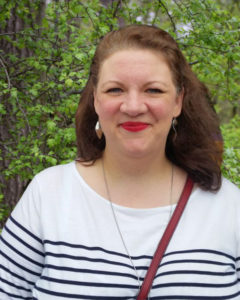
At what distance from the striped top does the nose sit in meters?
0.46

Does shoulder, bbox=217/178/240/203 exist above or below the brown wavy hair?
below

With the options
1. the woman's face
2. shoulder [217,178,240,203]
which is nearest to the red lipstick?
the woman's face

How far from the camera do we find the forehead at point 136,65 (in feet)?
5.79

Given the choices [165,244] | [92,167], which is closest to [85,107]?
[92,167]

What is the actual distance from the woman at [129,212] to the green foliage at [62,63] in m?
1.02

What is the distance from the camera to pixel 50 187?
199cm

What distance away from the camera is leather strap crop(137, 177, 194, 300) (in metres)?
1.75

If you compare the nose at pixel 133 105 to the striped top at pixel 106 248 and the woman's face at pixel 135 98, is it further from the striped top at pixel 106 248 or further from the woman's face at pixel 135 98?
the striped top at pixel 106 248

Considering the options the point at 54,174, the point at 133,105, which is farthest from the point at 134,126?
the point at 54,174

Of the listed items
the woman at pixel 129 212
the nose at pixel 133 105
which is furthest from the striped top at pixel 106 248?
the nose at pixel 133 105

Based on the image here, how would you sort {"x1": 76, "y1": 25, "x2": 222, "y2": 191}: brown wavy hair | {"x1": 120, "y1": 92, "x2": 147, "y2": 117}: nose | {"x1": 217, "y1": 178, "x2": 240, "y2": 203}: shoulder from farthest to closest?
{"x1": 217, "y1": 178, "x2": 240, "y2": 203}: shoulder
{"x1": 76, "y1": 25, "x2": 222, "y2": 191}: brown wavy hair
{"x1": 120, "y1": 92, "x2": 147, "y2": 117}: nose

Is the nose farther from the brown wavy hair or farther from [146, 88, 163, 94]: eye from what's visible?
the brown wavy hair

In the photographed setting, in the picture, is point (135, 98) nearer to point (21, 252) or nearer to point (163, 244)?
point (163, 244)

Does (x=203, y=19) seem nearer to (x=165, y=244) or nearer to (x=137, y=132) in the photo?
(x=137, y=132)
